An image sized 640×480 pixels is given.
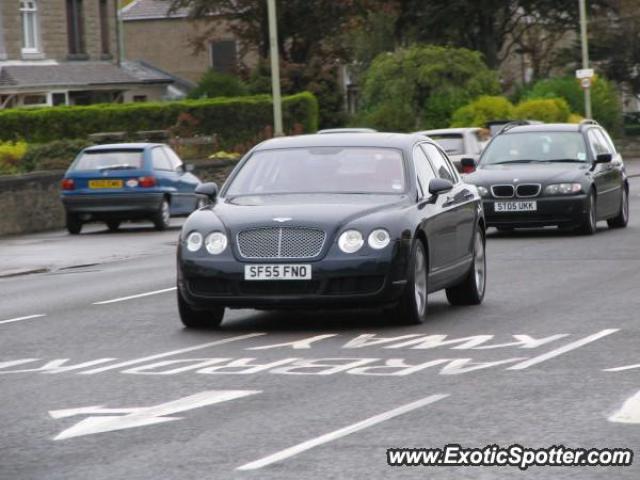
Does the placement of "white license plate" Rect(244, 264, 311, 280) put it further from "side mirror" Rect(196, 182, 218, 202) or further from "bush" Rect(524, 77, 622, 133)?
"bush" Rect(524, 77, 622, 133)

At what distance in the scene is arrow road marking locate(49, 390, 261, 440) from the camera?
9.23 m

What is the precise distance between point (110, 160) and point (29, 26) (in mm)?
31773

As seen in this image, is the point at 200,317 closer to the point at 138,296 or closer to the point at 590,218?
the point at 138,296

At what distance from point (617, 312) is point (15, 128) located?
35685mm

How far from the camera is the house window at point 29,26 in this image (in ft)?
205

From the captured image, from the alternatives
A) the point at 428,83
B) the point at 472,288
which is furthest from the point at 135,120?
the point at 472,288

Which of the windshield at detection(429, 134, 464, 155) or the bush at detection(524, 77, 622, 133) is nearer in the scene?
the windshield at detection(429, 134, 464, 155)

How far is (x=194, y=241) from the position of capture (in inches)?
551

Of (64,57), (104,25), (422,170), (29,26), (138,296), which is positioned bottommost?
(138,296)

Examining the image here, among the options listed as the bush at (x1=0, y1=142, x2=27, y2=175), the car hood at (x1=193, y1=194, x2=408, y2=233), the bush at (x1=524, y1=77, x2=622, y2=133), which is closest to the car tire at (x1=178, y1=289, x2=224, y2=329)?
the car hood at (x1=193, y1=194, x2=408, y2=233)

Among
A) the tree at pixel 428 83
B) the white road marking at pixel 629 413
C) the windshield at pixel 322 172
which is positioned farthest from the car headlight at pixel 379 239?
the tree at pixel 428 83

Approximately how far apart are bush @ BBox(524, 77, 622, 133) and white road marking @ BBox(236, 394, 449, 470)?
2201 inches

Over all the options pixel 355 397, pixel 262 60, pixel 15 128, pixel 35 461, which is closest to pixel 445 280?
pixel 355 397

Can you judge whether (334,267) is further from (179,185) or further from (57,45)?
(57,45)
